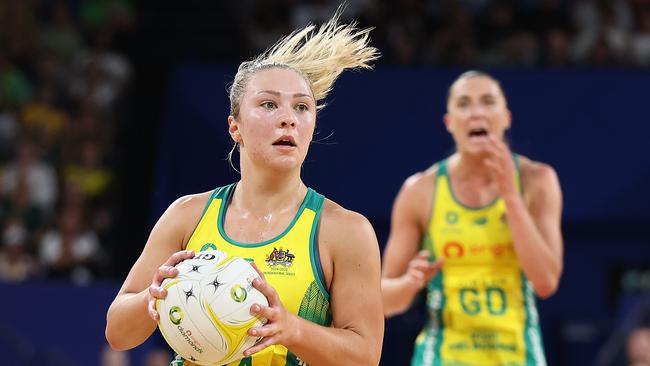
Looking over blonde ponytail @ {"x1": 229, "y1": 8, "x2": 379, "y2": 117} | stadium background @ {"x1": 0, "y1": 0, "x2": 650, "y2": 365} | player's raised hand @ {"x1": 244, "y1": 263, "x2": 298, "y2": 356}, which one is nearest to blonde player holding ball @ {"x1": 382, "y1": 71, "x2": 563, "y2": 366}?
blonde ponytail @ {"x1": 229, "y1": 8, "x2": 379, "y2": 117}

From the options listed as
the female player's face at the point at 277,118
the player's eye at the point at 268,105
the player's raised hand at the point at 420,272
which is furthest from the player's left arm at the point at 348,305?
the player's raised hand at the point at 420,272

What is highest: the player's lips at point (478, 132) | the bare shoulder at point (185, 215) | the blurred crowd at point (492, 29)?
the blurred crowd at point (492, 29)

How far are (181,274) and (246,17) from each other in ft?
29.2

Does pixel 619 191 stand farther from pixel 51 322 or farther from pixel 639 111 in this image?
pixel 51 322

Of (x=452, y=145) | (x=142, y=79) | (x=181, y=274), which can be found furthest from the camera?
(x=142, y=79)

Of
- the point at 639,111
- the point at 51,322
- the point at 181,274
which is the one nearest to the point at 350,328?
the point at 181,274

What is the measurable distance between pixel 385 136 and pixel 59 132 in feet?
10.7

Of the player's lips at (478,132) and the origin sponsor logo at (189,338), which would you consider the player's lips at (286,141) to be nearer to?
the origin sponsor logo at (189,338)

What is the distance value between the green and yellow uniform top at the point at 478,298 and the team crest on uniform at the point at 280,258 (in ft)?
5.81

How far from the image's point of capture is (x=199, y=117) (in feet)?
33.7

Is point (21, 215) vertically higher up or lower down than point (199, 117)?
lower down

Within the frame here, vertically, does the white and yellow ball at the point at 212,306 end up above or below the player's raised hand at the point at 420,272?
below

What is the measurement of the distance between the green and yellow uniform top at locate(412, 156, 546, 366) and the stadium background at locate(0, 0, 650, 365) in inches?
177

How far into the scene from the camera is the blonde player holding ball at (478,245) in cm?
490
